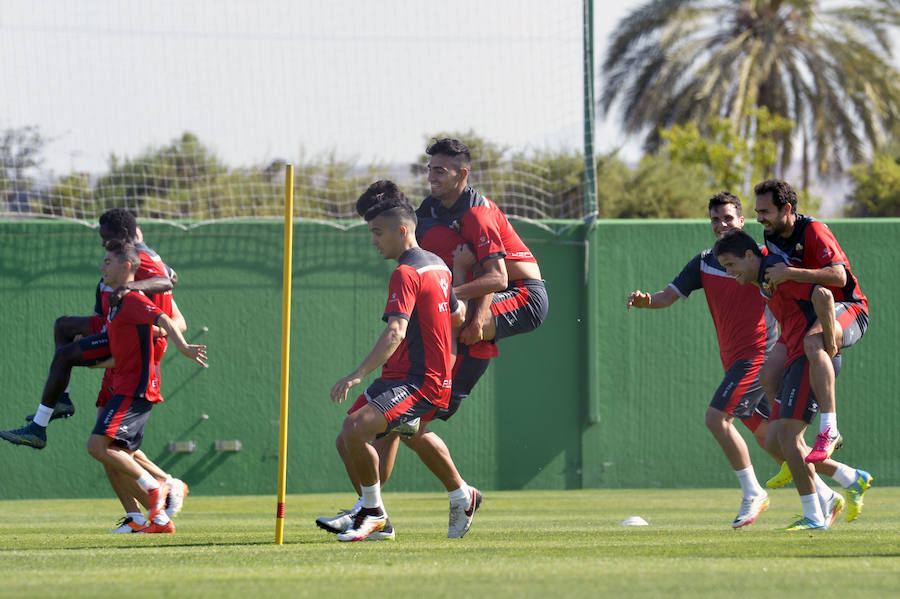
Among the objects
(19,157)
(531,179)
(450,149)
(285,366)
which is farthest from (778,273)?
(19,157)

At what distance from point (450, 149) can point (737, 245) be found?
185 centimetres

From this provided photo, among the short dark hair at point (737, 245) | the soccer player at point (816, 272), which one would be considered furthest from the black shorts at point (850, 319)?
the short dark hair at point (737, 245)

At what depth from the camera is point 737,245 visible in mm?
7676

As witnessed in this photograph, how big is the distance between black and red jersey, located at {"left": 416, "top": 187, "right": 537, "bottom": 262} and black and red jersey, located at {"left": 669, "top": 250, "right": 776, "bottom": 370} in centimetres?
137

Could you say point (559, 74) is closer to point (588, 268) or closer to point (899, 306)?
point (588, 268)

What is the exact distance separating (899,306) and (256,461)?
286 inches

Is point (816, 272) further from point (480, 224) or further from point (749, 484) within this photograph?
point (480, 224)

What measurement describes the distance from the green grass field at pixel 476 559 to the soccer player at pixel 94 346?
70cm

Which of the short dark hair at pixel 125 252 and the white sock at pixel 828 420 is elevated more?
the short dark hair at pixel 125 252

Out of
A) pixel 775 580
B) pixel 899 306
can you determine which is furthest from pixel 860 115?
pixel 775 580

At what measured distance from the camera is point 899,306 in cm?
1391

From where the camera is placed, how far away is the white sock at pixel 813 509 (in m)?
7.53

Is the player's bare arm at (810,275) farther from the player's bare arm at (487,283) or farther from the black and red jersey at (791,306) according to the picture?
the player's bare arm at (487,283)

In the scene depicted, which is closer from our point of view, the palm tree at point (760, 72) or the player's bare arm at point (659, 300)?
the player's bare arm at point (659, 300)
